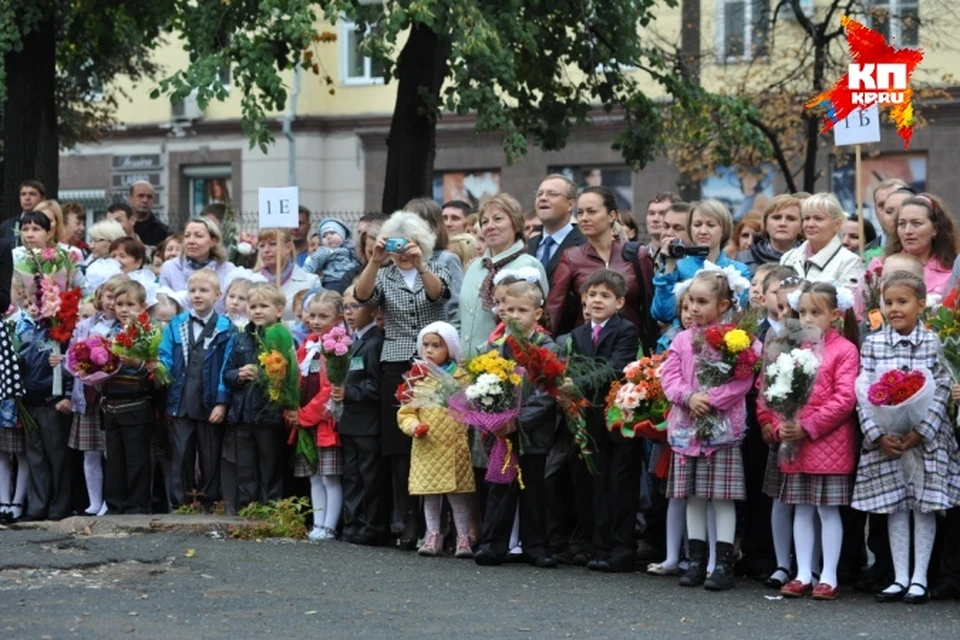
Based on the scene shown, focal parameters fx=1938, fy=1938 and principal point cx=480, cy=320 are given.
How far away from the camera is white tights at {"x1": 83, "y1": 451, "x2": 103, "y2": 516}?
14.3 metres

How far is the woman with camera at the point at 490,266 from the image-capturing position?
38.9 feet

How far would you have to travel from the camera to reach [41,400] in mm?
14422

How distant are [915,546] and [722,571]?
3.41ft

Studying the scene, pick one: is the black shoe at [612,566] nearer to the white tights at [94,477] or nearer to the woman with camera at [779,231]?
the woman with camera at [779,231]

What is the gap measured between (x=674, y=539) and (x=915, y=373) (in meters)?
1.81

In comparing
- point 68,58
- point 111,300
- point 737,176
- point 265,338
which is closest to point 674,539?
point 265,338

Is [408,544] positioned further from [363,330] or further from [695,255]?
[695,255]

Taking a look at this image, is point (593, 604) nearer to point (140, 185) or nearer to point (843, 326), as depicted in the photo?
point (843, 326)

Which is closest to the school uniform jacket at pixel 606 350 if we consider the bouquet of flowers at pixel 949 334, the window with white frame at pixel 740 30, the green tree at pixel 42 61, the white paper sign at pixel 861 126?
the bouquet of flowers at pixel 949 334

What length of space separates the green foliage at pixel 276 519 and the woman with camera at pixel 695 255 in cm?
280

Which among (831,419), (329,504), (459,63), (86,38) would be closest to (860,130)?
(831,419)

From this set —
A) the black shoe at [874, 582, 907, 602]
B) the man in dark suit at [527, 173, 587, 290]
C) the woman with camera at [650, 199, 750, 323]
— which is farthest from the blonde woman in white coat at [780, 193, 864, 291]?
the black shoe at [874, 582, 907, 602]

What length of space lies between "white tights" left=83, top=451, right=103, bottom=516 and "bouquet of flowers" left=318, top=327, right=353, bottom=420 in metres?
2.54

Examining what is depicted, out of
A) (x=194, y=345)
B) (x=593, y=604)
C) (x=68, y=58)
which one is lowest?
(x=593, y=604)
